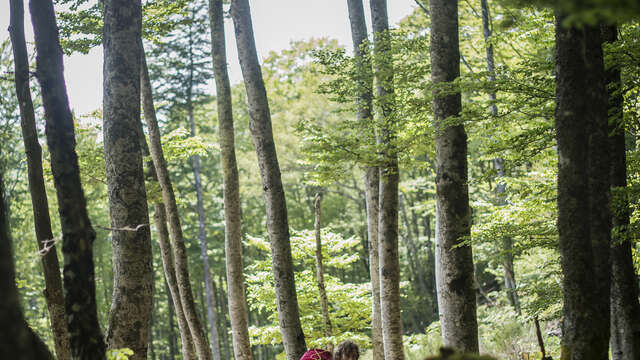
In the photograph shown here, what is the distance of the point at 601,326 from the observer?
3266 millimetres

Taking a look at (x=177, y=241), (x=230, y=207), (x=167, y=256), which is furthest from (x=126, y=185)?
(x=167, y=256)

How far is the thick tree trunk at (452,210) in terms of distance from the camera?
497 centimetres

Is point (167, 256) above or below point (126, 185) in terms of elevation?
below

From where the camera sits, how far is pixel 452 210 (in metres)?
5.10

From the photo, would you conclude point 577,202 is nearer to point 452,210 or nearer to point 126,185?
point 452,210

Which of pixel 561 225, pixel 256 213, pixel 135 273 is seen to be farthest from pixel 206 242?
pixel 561 225

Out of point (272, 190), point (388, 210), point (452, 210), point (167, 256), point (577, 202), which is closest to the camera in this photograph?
point (577, 202)

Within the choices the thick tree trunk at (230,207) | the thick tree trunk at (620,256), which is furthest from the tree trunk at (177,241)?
the thick tree trunk at (620,256)

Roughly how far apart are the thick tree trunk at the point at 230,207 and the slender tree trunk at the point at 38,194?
3021 millimetres

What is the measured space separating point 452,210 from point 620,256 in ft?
5.21

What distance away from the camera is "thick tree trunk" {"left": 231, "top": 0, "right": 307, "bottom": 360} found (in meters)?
6.74

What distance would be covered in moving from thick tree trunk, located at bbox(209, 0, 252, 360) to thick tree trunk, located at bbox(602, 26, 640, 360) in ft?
17.5

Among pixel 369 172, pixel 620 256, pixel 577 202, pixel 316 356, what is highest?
pixel 369 172

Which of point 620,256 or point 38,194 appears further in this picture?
point 38,194
